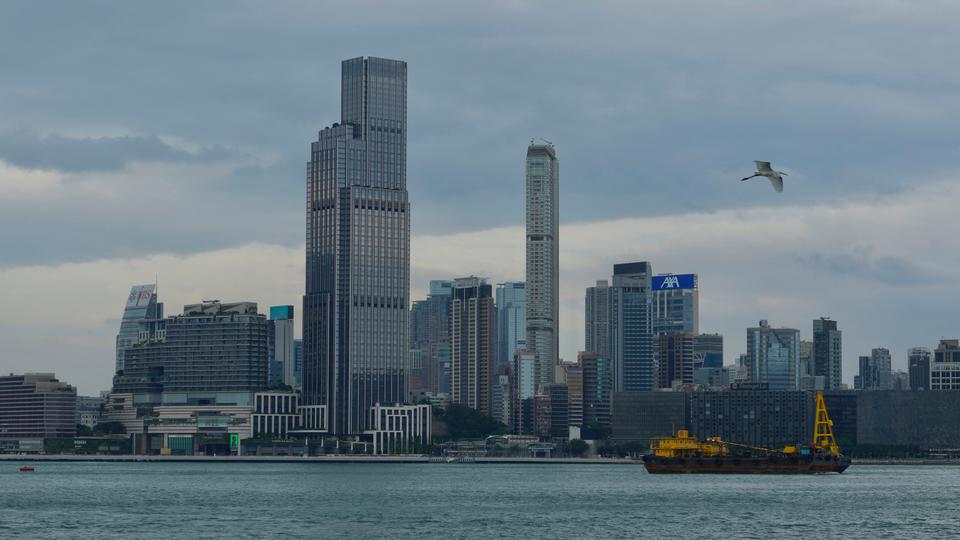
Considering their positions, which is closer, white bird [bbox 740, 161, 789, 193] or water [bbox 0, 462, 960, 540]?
white bird [bbox 740, 161, 789, 193]

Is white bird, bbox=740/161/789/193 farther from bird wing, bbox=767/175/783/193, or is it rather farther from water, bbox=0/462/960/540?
water, bbox=0/462/960/540

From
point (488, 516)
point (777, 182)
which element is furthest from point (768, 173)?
point (488, 516)

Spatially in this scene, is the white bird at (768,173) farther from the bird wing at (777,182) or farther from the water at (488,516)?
the water at (488,516)

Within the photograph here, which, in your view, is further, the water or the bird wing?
the water

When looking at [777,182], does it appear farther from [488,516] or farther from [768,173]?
[488,516]

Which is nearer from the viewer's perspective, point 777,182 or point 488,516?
point 777,182

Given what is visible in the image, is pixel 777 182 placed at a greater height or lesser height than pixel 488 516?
greater

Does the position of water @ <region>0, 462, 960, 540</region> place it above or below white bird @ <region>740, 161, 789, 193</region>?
below

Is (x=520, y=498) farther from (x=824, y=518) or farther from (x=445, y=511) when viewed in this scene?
(x=824, y=518)

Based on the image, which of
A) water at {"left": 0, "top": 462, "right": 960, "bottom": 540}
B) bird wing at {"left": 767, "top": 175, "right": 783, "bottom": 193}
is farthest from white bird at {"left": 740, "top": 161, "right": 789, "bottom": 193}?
water at {"left": 0, "top": 462, "right": 960, "bottom": 540}

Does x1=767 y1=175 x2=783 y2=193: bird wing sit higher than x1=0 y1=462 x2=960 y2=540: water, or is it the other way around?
x1=767 y1=175 x2=783 y2=193: bird wing

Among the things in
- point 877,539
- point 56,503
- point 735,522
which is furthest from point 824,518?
point 56,503
